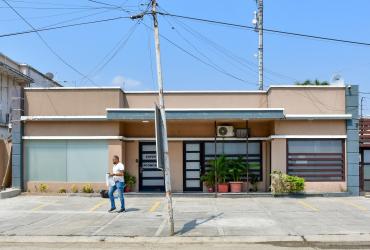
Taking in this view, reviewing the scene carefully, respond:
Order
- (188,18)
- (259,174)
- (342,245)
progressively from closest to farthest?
1. (342,245)
2. (188,18)
3. (259,174)

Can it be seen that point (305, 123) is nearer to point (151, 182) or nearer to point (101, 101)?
point (151, 182)

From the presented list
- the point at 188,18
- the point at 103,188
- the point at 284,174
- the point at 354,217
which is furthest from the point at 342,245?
the point at 103,188

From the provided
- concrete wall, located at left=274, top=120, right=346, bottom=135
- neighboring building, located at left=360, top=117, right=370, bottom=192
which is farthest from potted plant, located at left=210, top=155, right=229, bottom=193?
neighboring building, located at left=360, top=117, right=370, bottom=192

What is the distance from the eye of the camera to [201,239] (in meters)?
11.6

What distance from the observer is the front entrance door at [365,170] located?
21484mm

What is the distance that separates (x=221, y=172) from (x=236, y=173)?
64 centimetres

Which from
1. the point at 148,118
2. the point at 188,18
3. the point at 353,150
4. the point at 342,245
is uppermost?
the point at 188,18

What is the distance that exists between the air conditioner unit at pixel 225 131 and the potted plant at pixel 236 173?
1.14 meters

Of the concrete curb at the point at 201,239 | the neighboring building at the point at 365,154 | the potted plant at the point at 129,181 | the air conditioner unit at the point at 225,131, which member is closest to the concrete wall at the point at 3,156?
the potted plant at the point at 129,181

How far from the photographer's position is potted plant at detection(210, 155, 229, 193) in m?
20.6

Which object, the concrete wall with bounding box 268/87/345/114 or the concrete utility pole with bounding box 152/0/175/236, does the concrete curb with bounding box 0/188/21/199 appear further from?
the concrete wall with bounding box 268/87/345/114

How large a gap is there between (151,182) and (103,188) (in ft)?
7.70

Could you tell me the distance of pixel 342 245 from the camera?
1098 cm

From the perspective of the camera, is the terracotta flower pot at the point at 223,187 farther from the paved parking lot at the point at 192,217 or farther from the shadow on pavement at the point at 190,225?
the shadow on pavement at the point at 190,225
